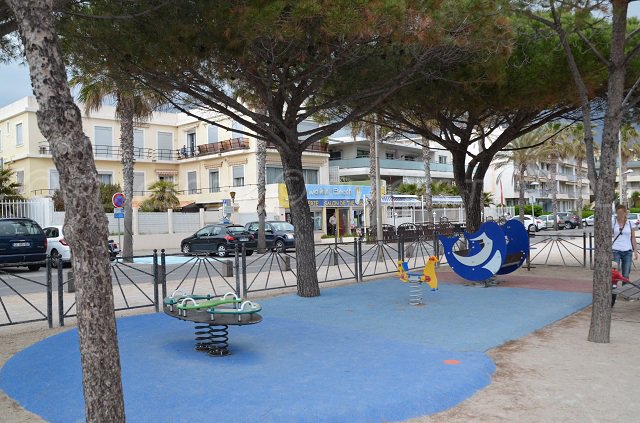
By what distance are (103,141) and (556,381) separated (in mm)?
39137

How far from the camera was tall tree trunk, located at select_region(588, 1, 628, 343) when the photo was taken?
7.18 m

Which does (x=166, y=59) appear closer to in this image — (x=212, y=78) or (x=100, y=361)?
(x=212, y=78)

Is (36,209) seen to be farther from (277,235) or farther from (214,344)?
(214,344)

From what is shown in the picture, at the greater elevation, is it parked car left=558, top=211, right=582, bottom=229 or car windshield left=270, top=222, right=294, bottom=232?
car windshield left=270, top=222, right=294, bottom=232

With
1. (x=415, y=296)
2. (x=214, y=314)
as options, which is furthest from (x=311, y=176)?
(x=214, y=314)

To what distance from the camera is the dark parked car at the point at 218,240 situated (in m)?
25.8

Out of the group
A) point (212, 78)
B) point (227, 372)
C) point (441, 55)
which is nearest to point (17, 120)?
point (212, 78)

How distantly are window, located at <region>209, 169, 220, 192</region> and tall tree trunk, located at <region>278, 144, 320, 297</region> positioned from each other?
99.4ft

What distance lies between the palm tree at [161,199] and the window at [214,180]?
16.2ft

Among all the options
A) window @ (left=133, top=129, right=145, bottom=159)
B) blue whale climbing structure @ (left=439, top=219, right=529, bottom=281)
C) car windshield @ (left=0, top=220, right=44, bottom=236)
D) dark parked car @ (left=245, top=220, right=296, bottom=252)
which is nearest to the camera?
blue whale climbing structure @ (left=439, top=219, right=529, bottom=281)

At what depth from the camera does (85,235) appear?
3.28 metres

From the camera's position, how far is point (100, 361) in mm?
3264

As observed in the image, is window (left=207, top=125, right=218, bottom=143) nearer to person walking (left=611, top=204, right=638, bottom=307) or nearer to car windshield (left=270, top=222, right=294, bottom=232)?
car windshield (left=270, top=222, right=294, bottom=232)

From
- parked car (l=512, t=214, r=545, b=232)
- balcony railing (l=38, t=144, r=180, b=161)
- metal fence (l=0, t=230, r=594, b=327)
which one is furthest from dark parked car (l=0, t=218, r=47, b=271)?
parked car (l=512, t=214, r=545, b=232)
